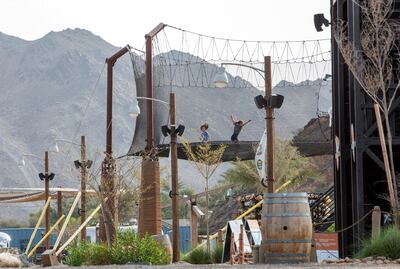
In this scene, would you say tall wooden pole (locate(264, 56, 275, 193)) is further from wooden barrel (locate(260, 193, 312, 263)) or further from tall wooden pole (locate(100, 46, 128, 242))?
tall wooden pole (locate(100, 46, 128, 242))

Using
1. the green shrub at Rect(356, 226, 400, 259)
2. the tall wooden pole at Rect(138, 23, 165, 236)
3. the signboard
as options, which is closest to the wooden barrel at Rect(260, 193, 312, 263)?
the green shrub at Rect(356, 226, 400, 259)

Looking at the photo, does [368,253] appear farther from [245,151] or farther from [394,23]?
[245,151]

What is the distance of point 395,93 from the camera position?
26.7 metres

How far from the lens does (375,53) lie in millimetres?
26656

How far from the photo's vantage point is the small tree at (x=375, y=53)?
26.0 m

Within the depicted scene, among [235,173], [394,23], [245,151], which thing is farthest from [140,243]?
[235,173]

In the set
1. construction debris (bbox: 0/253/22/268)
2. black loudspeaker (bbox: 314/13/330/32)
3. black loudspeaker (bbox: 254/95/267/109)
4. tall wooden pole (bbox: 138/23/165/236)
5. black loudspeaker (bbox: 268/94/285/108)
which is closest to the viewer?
black loudspeaker (bbox: 268/94/285/108)

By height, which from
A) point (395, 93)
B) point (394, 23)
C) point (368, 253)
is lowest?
point (368, 253)

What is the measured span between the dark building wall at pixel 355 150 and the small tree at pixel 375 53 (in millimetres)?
351

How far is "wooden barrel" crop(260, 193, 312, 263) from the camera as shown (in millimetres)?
20328

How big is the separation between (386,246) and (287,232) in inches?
83.0

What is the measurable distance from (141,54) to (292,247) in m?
32.5

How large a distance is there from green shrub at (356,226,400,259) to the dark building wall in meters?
4.20

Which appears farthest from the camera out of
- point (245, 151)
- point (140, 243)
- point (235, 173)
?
point (235, 173)
